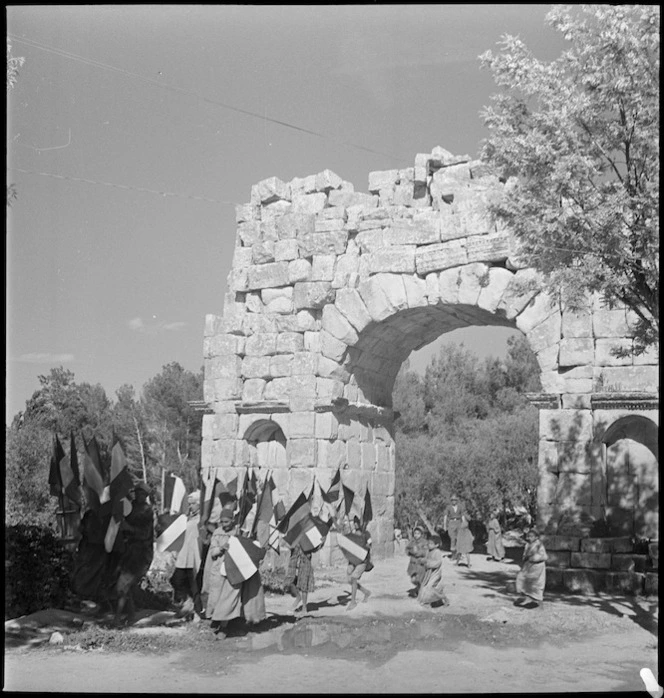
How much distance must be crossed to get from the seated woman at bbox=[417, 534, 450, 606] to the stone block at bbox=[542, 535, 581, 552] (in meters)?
1.72

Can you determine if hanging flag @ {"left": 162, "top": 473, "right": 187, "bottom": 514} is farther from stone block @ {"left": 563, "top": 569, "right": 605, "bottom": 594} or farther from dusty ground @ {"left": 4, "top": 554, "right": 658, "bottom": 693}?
stone block @ {"left": 563, "top": 569, "right": 605, "bottom": 594}

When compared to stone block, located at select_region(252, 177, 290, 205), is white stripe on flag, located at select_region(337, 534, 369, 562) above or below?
below

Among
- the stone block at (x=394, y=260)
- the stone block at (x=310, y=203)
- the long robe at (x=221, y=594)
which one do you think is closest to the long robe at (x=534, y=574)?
the long robe at (x=221, y=594)

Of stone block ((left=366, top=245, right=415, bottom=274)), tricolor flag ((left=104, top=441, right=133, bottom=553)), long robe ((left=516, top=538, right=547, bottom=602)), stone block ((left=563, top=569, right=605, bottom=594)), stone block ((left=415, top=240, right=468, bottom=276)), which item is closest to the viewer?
tricolor flag ((left=104, top=441, right=133, bottom=553))

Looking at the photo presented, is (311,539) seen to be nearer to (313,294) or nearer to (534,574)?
(534,574)

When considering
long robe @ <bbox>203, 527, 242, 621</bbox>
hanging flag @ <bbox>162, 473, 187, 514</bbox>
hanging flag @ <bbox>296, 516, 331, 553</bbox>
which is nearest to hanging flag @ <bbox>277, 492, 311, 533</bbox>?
hanging flag @ <bbox>296, 516, 331, 553</bbox>

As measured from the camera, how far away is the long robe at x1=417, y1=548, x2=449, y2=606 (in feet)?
35.8

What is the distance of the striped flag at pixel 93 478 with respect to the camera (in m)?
9.03

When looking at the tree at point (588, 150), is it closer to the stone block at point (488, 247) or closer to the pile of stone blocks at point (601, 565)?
the pile of stone blocks at point (601, 565)

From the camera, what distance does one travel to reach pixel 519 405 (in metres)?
30.4

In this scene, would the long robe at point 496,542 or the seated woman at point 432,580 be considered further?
the long robe at point 496,542

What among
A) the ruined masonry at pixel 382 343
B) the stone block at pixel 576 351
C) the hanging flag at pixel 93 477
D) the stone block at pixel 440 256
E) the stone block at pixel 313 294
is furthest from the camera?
the stone block at pixel 313 294

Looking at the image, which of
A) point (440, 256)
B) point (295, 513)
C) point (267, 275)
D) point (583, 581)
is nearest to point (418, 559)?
point (295, 513)

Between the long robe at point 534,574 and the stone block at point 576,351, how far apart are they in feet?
9.69
